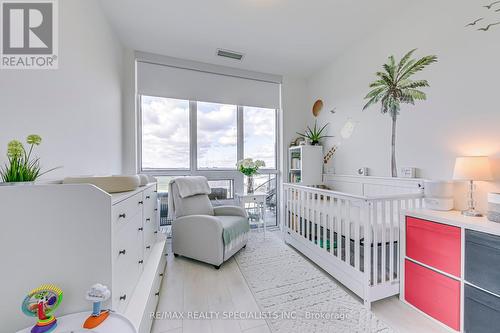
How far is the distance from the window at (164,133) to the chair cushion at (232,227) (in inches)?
47.4

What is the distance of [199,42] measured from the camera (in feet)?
8.63

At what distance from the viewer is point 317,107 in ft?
11.5

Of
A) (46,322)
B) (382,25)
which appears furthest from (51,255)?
(382,25)

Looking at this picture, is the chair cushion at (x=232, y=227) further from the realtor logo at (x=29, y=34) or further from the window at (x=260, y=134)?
the realtor logo at (x=29, y=34)

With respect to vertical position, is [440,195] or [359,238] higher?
[440,195]

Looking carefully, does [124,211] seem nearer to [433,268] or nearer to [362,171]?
[433,268]

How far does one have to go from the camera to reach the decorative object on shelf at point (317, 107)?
343 cm

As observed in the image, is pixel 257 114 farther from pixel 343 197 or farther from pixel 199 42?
pixel 343 197

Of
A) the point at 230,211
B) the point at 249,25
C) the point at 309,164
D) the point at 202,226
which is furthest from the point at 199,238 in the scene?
the point at 249,25

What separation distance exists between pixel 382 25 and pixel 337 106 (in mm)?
1050

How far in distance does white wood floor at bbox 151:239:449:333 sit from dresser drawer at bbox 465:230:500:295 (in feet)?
1.51

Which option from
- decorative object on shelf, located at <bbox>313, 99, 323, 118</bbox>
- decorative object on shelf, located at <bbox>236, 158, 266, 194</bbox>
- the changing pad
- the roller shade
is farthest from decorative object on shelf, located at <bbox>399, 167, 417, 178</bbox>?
the changing pad

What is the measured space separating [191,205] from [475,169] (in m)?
2.66

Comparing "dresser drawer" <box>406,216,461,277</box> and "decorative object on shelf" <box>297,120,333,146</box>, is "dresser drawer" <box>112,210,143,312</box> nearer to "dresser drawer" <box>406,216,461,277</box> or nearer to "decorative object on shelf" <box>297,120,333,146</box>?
"dresser drawer" <box>406,216,461,277</box>
